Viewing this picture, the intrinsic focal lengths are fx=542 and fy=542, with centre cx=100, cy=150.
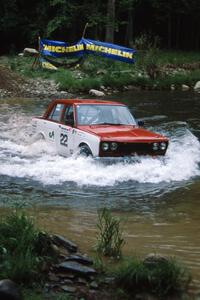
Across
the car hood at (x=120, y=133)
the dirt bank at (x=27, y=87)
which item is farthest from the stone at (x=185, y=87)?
the car hood at (x=120, y=133)

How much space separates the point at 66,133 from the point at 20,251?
7.26 metres

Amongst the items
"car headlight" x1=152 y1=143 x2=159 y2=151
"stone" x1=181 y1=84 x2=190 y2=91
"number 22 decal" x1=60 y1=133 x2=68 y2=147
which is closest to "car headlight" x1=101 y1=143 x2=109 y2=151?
"car headlight" x1=152 y1=143 x2=159 y2=151

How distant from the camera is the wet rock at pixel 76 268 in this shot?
5703mm

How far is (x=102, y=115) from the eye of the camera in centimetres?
1269

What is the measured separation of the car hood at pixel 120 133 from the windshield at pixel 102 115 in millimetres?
294

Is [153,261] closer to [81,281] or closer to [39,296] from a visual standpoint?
[81,281]

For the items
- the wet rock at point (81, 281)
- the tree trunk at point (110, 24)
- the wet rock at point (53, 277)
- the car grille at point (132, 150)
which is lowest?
the car grille at point (132, 150)

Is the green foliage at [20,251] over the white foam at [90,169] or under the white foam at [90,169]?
over

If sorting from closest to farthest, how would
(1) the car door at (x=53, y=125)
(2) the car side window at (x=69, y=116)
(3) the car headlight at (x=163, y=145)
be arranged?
(3) the car headlight at (x=163, y=145), (2) the car side window at (x=69, y=116), (1) the car door at (x=53, y=125)

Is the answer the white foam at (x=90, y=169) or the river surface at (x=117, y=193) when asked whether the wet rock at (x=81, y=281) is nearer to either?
the river surface at (x=117, y=193)

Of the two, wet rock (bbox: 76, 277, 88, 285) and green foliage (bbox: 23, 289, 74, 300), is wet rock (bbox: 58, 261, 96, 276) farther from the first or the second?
green foliage (bbox: 23, 289, 74, 300)

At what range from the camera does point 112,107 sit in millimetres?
12992

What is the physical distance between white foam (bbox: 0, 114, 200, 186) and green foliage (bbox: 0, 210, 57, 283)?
4.79 meters

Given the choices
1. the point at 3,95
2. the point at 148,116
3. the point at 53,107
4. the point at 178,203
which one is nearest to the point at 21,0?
the point at 3,95
